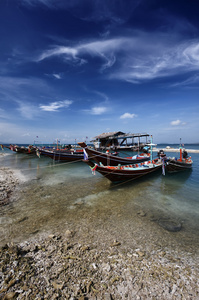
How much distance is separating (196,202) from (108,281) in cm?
899

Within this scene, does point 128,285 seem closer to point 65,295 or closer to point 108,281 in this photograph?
point 108,281

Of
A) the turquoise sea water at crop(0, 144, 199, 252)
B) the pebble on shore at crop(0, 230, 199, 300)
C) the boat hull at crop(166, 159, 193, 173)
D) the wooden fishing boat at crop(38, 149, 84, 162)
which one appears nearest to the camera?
the pebble on shore at crop(0, 230, 199, 300)

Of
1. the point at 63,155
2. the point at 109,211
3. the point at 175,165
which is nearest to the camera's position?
the point at 109,211

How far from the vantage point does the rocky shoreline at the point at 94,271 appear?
3.01m

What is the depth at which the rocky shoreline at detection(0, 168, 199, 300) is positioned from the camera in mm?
3014

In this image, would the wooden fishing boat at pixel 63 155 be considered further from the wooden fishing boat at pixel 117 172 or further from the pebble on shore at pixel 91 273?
the pebble on shore at pixel 91 273

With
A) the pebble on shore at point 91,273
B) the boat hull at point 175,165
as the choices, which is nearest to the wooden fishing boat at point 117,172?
the boat hull at point 175,165

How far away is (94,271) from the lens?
3584mm

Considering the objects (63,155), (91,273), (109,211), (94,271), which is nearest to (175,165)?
(109,211)

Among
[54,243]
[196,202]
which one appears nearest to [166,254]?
[54,243]

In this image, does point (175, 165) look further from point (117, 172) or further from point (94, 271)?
point (94, 271)

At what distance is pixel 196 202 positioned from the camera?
9.07 metres

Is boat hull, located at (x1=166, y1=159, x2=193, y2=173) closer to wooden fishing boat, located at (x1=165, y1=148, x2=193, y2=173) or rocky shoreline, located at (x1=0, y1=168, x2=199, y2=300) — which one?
wooden fishing boat, located at (x1=165, y1=148, x2=193, y2=173)

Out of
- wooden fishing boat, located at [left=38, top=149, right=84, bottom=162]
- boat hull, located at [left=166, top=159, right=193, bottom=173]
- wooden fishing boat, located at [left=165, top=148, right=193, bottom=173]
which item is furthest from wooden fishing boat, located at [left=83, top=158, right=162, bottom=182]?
wooden fishing boat, located at [left=38, top=149, right=84, bottom=162]
